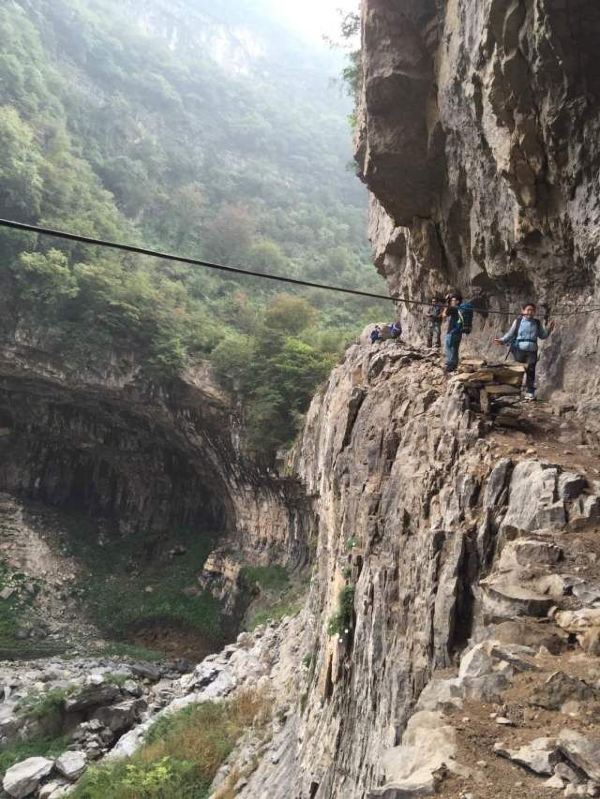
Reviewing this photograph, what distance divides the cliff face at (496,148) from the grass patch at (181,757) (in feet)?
29.3

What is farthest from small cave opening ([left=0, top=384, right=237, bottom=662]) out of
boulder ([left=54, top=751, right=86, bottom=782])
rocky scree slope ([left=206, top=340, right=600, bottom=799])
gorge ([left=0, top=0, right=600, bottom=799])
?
rocky scree slope ([left=206, top=340, right=600, bottom=799])

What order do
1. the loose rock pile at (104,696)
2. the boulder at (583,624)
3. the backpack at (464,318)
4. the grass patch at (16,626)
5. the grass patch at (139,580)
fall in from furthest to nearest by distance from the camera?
1. the grass patch at (139,580)
2. the grass patch at (16,626)
3. the loose rock pile at (104,696)
4. the backpack at (464,318)
5. the boulder at (583,624)

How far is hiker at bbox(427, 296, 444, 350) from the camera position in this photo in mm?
9758

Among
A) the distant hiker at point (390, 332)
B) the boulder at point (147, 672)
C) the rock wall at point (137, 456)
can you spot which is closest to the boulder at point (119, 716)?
the boulder at point (147, 672)

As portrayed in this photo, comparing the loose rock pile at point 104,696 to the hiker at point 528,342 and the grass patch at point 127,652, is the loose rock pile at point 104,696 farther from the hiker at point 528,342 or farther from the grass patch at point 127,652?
the hiker at point 528,342

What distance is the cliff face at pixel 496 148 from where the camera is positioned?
531 centimetres

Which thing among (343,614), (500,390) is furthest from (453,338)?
(343,614)

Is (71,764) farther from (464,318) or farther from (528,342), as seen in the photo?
(528,342)

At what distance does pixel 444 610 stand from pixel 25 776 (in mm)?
11440

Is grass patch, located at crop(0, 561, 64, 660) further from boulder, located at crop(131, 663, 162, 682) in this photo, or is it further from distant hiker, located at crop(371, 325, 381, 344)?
distant hiker, located at crop(371, 325, 381, 344)

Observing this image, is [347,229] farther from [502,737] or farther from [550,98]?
[502,737]

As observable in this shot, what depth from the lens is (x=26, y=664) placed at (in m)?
16.2

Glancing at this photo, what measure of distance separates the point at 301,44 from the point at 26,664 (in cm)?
7924

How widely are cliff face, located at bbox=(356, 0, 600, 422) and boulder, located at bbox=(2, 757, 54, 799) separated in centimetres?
1237
